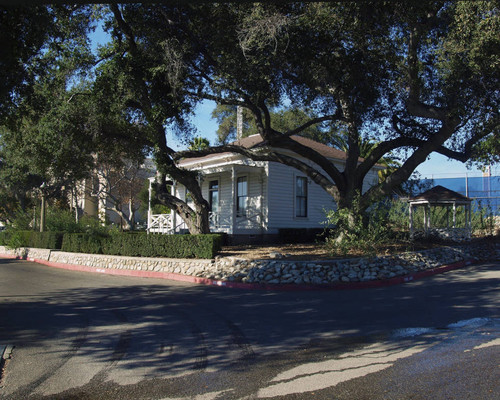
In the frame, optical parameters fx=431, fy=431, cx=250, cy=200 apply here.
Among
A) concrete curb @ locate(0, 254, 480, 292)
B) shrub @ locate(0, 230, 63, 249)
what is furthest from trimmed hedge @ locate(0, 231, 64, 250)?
concrete curb @ locate(0, 254, 480, 292)

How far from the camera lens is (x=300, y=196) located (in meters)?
22.9

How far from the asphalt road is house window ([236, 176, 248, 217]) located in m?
11.1

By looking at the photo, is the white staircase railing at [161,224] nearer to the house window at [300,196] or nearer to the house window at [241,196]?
the house window at [241,196]

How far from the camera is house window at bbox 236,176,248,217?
2222 cm

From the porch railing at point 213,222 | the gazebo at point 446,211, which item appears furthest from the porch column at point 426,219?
the porch railing at point 213,222

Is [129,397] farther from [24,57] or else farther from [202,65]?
[202,65]

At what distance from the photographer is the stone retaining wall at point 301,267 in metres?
12.2

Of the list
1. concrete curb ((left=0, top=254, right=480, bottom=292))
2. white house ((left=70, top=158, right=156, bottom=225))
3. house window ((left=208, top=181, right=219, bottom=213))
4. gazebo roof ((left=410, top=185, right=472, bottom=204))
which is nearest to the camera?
concrete curb ((left=0, top=254, right=480, bottom=292))

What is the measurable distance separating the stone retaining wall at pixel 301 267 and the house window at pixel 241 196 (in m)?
7.62

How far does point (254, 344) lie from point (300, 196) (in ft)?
55.2

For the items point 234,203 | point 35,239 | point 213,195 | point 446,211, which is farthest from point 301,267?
point 35,239

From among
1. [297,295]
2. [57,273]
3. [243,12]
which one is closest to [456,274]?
[297,295]

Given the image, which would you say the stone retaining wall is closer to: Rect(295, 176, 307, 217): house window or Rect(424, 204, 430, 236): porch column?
Rect(424, 204, 430, 236): porch column

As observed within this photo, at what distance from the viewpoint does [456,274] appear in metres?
13.6
